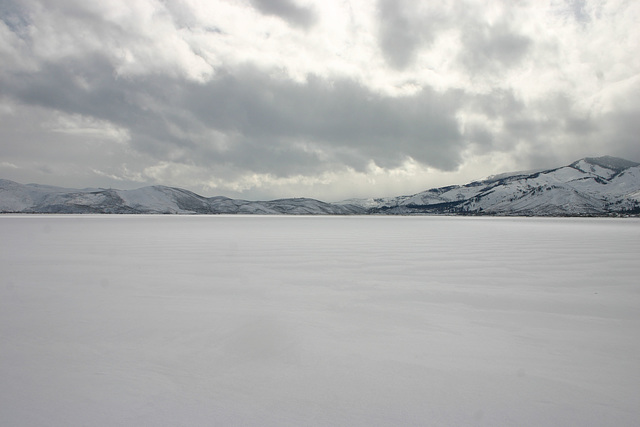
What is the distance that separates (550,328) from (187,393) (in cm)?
718

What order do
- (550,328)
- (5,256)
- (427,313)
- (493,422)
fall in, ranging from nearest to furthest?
(493,422)
(550,328)
(427,313)
(5,256)

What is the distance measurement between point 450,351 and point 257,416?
366cm

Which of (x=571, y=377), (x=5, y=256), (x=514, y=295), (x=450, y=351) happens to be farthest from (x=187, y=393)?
(x=5, y=256)

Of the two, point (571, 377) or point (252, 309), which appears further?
point (252, 309)

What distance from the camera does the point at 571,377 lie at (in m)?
5.34

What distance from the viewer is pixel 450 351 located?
21.0 ft

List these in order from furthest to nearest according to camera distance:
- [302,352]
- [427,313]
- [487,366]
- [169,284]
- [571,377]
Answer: [169,284]
[427,313]
[302,352]
[487,366]
[571,377]

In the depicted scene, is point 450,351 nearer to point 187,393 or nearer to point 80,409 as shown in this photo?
point 187,393

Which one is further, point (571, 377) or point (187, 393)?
point (571, 377)

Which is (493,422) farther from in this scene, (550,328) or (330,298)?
(330,298)

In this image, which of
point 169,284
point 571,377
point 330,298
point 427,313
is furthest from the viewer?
point 169,284

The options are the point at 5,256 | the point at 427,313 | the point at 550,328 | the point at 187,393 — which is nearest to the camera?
the point at 187,393

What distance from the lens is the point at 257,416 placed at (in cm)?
438

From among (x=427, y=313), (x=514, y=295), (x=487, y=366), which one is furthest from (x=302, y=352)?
(x=514, y=295)
